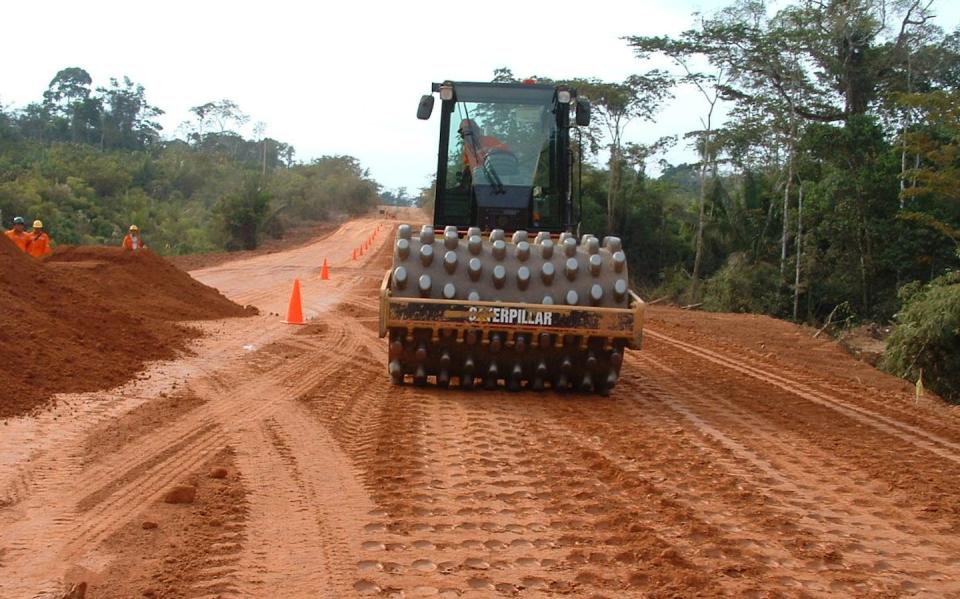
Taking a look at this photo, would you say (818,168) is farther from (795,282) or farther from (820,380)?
(820,380)

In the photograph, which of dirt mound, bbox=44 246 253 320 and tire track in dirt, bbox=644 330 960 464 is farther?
dirt mound, bbox=44 246 253 320

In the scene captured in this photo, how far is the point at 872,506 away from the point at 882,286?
27165 mm

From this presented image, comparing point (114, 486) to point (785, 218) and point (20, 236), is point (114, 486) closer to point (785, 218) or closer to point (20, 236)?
point (20, 236)

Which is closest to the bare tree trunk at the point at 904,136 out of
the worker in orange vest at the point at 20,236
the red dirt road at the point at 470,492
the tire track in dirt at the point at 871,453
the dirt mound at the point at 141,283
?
the dirt mound at the point at 141,283

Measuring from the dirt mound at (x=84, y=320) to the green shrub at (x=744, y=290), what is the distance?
1971 cm

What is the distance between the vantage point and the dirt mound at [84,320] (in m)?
9.09

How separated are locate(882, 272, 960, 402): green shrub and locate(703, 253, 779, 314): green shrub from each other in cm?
1364

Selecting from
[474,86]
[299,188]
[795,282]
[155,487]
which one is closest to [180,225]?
[299,188]

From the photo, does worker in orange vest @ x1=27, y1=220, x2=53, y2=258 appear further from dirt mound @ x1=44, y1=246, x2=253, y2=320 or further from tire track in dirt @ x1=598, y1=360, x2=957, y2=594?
tire track in dirt @ x1=598, y1=360, x2=957, y2=594

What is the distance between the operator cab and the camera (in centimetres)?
1116

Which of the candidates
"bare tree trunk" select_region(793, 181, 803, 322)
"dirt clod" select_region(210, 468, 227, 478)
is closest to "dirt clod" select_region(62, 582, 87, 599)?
"dirt clod" select_region(210, 468, 227, 478)

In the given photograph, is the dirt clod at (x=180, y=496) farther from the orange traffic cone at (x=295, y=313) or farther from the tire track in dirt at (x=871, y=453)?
the orange traffic cone at (x=295, y=313)

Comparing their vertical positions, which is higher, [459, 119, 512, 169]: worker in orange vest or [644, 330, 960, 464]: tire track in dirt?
[459, 119, 512, 169]: worker in orange vest

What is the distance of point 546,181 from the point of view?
1128 cm
